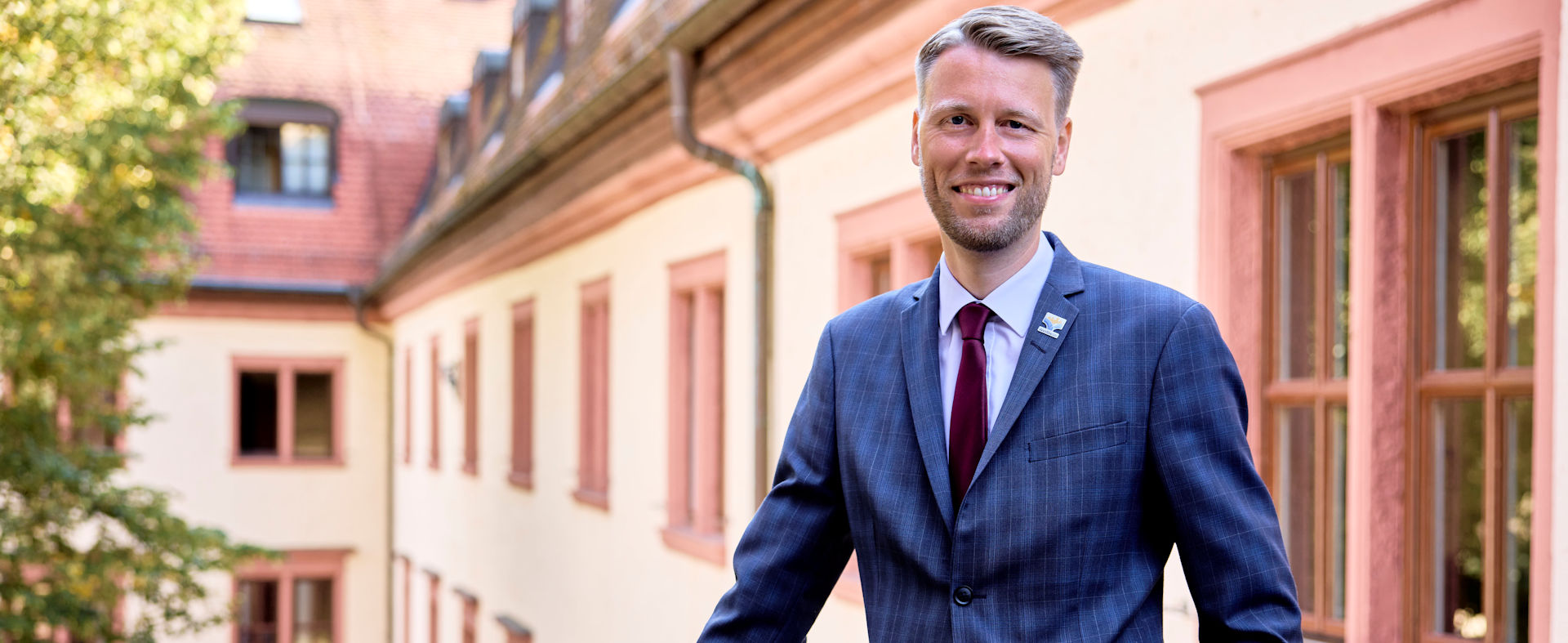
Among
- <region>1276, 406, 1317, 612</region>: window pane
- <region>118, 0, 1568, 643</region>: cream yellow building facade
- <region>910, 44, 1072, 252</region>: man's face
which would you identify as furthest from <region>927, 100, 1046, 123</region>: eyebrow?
<region>1276, 406, 1317, 612</region>: window pane

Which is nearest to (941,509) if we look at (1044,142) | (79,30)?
(1044,142)

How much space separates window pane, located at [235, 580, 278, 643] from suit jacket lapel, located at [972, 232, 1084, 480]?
65.4ft

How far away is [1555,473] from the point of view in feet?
9.71

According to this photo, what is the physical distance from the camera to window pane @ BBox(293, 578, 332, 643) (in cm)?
2070

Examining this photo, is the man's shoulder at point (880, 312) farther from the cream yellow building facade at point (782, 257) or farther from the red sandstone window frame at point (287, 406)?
the red sandstone window frame at point (287, 406)

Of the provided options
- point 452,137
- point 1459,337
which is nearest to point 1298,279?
point 1459,337

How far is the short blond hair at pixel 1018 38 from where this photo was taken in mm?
1848

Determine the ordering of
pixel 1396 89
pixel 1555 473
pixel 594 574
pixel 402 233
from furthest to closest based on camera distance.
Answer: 1. pixel 402 233
2. pixel 594 574
3. pixel 1396 89
4. pixel 1555 473

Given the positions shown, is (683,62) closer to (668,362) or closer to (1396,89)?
(668,362)

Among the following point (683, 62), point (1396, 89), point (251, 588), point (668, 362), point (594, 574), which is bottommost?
point (251, 588)

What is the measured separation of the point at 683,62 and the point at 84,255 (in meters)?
6.13

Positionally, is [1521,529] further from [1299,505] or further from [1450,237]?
[1450,237]

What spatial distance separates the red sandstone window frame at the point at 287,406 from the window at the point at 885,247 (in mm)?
15153

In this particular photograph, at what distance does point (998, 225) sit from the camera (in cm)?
191
